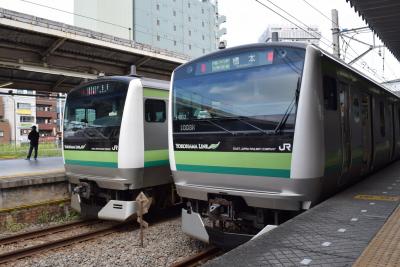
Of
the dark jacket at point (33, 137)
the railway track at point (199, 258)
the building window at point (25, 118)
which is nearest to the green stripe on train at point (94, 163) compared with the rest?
the railway track at point (199, 258)

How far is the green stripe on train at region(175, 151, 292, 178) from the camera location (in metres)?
5.00

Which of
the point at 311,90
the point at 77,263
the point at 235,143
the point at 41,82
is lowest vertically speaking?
the point at 77,263

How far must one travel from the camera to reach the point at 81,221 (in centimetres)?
936

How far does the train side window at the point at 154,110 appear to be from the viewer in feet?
27.0

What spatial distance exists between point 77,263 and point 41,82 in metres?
8.71

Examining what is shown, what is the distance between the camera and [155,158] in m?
8.31

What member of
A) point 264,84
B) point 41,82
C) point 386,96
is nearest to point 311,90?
point 264,84

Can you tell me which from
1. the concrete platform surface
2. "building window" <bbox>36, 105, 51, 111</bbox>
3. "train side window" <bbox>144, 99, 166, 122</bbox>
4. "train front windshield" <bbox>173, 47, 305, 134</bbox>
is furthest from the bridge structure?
"building window" <bbox>36, 105, 51, 111</bbox>

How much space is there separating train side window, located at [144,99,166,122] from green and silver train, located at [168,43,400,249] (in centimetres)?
187

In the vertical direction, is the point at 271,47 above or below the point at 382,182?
above

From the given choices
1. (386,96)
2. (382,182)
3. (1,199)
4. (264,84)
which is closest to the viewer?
(264,84)

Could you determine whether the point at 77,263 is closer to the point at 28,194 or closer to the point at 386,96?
the point at 28,194

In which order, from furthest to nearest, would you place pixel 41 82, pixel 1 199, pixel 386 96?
pixel 41 82 < pixel 386 96 < pixel 1 199

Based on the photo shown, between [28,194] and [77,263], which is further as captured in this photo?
[28,194]
